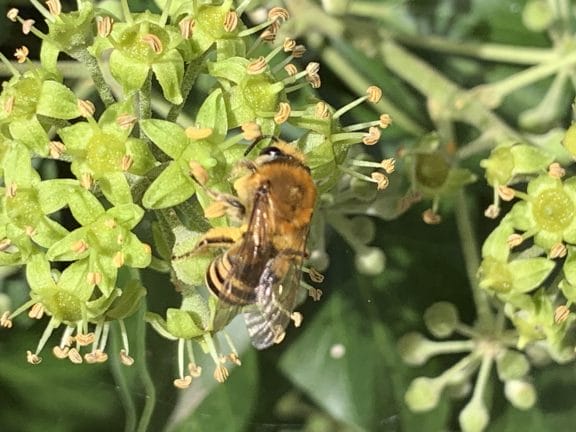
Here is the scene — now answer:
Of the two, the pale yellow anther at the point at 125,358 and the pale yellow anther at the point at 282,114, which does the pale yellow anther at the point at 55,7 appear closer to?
the pale yellow anther at the point at 282,114

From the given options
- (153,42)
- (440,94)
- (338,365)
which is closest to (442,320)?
(338,365)

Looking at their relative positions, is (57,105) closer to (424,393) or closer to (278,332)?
(278,332)

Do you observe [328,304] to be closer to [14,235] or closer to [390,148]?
[390,148]

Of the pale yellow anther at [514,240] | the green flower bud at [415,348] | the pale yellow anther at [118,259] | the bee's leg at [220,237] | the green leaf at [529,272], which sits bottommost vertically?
the green flower bud at [415,348]

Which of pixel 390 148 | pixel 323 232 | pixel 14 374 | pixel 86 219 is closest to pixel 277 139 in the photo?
pixel 86 219

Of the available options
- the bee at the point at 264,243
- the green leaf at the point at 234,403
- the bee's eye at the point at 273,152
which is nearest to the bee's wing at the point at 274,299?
the bee at the point at 264,243

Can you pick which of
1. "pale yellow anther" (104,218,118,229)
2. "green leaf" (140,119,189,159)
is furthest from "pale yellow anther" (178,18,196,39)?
"pale yellow anther" (104,218,118,229)

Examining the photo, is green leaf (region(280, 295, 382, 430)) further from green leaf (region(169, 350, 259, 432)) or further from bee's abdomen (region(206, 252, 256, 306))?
bee's abdomen (region(206, 252, 256, 306))
